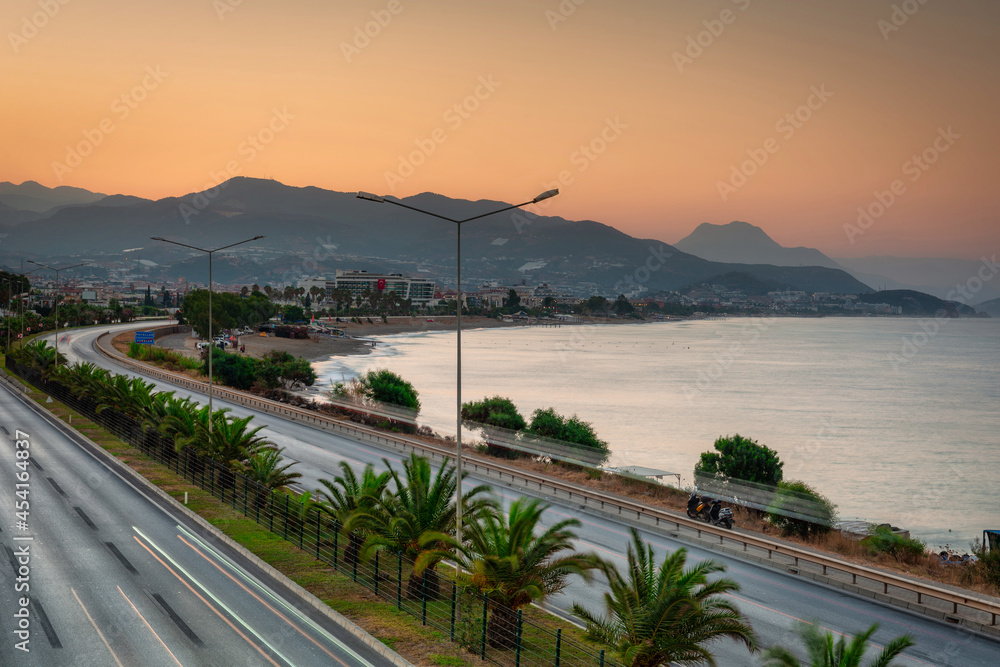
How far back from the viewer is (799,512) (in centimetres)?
2859

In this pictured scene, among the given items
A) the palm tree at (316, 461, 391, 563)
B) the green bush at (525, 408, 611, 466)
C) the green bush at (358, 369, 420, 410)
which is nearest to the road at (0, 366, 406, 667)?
the palm tree at (316, 461, 391, 563)

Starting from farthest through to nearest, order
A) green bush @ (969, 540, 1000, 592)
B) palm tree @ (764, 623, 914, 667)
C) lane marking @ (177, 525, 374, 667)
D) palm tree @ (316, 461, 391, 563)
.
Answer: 1. green bush @ (969, 540, 1000, 592)
2. palm tree @ (316, 461, 391, 563)
3. lane marking @ (177, 525, 374, 667)
4. palm tree @ (764, 623, 914, 667)

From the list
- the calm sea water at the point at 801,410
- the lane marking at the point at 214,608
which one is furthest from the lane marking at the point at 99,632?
the calm sea water at the point at 801,410

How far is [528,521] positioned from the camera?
1634 cm

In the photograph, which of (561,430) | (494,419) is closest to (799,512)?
(561,430)

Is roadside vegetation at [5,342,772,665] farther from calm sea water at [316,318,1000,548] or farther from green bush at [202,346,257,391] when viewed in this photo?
green bush at [202,346,257,391]

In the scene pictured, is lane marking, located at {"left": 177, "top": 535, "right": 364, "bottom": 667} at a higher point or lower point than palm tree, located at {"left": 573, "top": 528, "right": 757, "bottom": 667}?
lower

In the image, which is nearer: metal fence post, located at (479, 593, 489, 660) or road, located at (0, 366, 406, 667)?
metal fence post, located at (479, 593, 489, 660)

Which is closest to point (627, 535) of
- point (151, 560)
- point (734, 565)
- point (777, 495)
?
point (734, 565)

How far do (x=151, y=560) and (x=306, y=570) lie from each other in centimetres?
450

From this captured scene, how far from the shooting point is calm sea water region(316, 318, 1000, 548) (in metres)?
57.4

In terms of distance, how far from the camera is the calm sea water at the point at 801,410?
57.4 m

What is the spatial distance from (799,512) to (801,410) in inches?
2757

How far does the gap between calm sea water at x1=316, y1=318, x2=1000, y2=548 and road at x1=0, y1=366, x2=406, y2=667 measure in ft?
113
